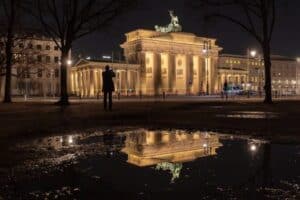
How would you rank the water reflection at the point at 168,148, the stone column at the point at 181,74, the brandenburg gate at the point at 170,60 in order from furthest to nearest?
the stone column at the point at 181,74 < the brandenburg gate at the point at 170,60 < the water reflection at the point at 168,148

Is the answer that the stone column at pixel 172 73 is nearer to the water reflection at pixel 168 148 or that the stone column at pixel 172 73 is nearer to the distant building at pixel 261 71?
the distant building at pixel 261 71

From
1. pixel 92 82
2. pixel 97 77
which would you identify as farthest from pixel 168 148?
pixel 92 82

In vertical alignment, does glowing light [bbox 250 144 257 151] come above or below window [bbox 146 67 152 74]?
below

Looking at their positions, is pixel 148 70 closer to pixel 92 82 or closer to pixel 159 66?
pixel 159 66

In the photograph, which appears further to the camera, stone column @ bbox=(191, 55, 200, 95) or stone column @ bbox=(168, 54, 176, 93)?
stone column @ bbox=(191, 55, 200, 95)

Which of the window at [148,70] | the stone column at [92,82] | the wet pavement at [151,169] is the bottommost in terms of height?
the wet pavement at [151,169]

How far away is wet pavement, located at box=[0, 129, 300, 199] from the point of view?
4941 mm

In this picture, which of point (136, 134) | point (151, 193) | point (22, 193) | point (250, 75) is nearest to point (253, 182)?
point (151, 193)

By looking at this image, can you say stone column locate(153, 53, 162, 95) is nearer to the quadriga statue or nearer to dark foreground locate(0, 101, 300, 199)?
the quadriga statue

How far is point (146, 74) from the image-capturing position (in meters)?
108

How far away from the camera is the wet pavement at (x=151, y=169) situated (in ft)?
16.2

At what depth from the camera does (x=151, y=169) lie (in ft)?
20.4

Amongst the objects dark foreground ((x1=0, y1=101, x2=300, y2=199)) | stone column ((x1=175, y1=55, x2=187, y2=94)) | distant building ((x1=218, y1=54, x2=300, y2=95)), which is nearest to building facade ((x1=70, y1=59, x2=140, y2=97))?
stone column ((x1=175, y1=55, x2=187, y2=94))

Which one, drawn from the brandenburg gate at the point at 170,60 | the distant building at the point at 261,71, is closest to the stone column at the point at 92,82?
the brandenburg gate at the point at 170,60
